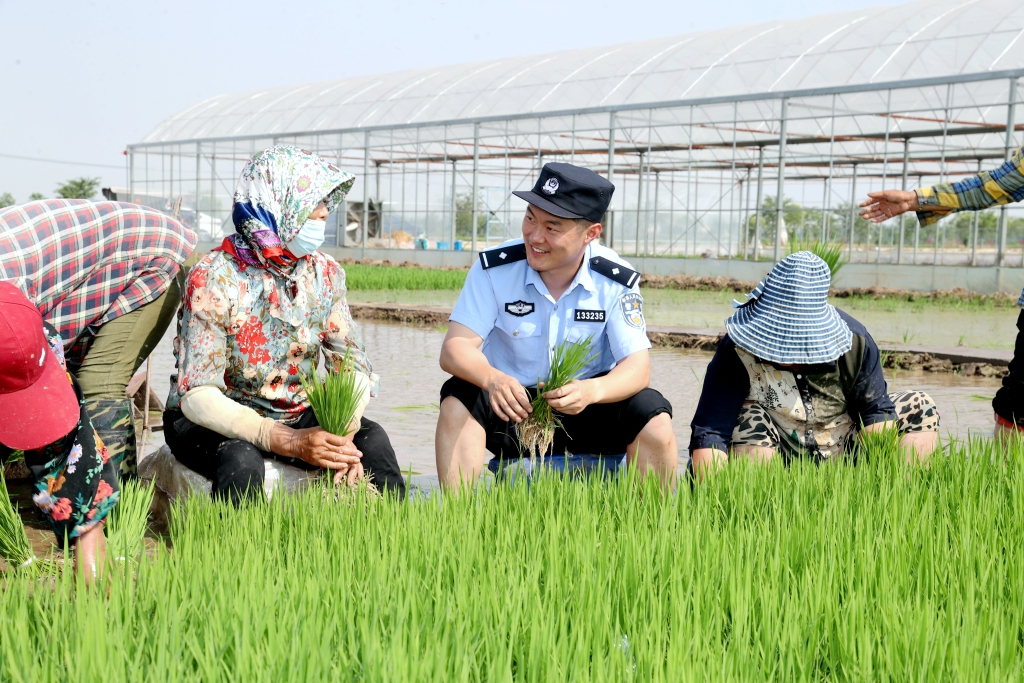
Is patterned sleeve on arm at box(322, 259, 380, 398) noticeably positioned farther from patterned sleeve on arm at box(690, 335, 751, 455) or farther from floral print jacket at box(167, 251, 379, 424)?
patterned sleeve on arm at box(690, 335, 751, 455)

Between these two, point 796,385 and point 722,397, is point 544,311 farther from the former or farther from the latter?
point 796,385

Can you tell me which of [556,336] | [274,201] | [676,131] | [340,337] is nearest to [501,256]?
[556,336]

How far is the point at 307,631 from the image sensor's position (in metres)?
1.38

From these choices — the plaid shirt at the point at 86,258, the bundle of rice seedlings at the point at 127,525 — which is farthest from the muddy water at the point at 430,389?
the bundle of rice seedlings at the point at 127,525

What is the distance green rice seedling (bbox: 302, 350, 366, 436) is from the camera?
2488 mm

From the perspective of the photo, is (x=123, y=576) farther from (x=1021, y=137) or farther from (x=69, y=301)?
(x=1021, y=137)

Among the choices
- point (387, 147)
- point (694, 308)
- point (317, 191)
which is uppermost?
point (387, 147)

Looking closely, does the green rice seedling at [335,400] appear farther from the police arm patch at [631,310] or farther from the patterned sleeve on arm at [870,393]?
the patterned sleeve on arm at [870,393]

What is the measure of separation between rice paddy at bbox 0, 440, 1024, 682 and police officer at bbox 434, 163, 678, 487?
571 millimetres

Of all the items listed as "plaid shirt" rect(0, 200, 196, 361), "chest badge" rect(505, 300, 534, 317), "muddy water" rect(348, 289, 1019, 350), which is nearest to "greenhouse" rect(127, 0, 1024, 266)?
"muddy water" rect(348, 289, 1019, 350)

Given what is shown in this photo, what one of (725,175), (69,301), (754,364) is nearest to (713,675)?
(754,364)

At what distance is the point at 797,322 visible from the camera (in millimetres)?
2857

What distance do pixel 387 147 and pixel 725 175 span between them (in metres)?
8.64

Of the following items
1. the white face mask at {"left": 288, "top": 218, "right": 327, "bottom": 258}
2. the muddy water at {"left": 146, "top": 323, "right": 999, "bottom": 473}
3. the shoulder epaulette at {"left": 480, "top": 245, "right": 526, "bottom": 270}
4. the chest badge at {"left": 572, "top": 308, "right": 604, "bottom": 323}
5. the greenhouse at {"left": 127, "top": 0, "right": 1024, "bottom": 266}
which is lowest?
the muddy water at {"left": 146, "top": 323, "right": 999, "bottom": 473}
